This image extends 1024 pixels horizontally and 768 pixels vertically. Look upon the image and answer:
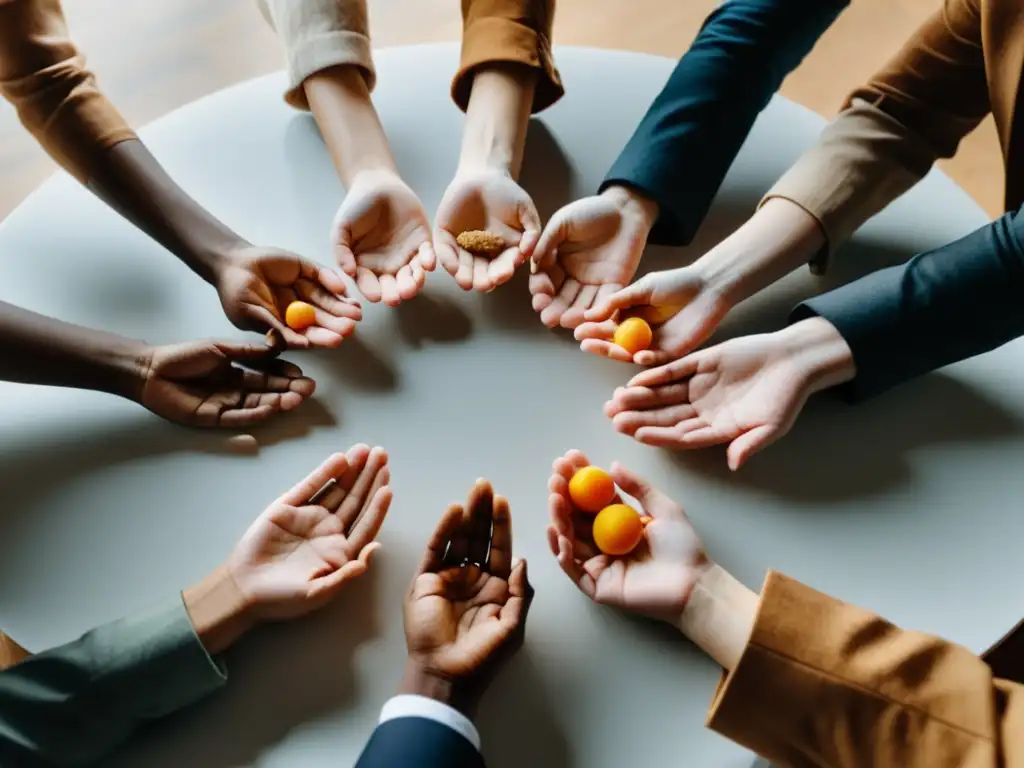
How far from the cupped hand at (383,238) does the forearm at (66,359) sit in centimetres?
25

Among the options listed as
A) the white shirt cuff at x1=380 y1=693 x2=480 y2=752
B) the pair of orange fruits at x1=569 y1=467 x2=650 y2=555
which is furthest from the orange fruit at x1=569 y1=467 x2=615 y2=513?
the white shirt cuff at x1=380 y1=693 x2=480 y2=752

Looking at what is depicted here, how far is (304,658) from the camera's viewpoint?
2.39ft

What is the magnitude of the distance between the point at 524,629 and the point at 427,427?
232 mm

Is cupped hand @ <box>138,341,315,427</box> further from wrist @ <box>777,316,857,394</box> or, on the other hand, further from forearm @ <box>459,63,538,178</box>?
wrist @ <box>777,316,857,394</box>

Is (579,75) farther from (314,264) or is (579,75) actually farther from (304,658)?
(304,658)

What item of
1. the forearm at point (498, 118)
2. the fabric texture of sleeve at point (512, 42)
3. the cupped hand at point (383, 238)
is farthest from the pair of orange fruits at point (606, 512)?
the fabric texture of sleeve at point (512, 42)

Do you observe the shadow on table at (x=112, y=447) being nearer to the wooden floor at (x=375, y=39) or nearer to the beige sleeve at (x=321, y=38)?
the beige sleeve at (x=321, y=38)

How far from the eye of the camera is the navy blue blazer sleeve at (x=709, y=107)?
98 cm

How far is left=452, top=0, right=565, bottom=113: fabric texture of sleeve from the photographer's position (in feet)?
3.48

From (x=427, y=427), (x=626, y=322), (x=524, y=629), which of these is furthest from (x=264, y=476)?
(x=626, y=322)

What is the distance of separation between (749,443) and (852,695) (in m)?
0.24

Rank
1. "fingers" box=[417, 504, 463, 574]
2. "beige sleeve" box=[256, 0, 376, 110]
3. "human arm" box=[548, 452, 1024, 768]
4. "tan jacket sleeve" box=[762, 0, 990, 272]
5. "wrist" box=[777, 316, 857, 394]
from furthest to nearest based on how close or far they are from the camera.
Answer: "beige sleeve" box=[256, 0, 376, 110] < "tan jacket sleeve" box=[762, 0, 990, 272] < "wrist" box=[777, 316, 857, 394] < "fingers" box=[417, 504, 463, 574] < "human arm" box=[548, 452, 1024, 768]

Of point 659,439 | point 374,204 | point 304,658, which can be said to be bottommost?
point 304,658

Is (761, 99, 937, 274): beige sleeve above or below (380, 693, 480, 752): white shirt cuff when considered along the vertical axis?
above
